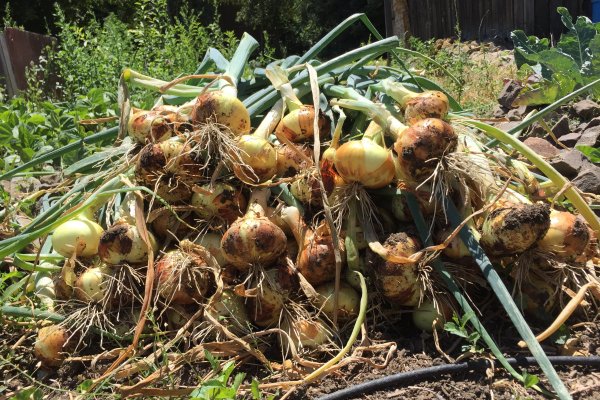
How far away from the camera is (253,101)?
8.25 feet

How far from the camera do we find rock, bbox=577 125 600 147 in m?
3.36

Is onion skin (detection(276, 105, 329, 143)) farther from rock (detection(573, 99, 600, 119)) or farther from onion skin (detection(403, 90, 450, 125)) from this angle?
rock (detection(573, 99, 600, 119))

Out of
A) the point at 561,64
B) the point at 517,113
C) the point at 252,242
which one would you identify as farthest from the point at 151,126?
the point at 561,64

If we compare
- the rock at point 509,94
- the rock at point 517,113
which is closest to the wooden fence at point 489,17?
the rock at point 509,94

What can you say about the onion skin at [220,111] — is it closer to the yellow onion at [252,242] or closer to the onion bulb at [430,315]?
the yellow onion at [252,242]

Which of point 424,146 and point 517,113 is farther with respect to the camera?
point 517,113

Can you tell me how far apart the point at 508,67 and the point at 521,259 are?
214 inches

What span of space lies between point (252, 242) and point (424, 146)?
633 mm

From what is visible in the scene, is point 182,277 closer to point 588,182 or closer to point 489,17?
point 588,182

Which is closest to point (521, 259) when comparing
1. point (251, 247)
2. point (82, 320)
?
point (251, 247)

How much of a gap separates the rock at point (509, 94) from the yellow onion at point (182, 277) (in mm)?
3172

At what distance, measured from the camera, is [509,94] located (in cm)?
444

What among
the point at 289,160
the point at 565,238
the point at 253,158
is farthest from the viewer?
the point at 289,160

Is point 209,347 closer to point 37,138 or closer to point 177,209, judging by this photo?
point 177,209
